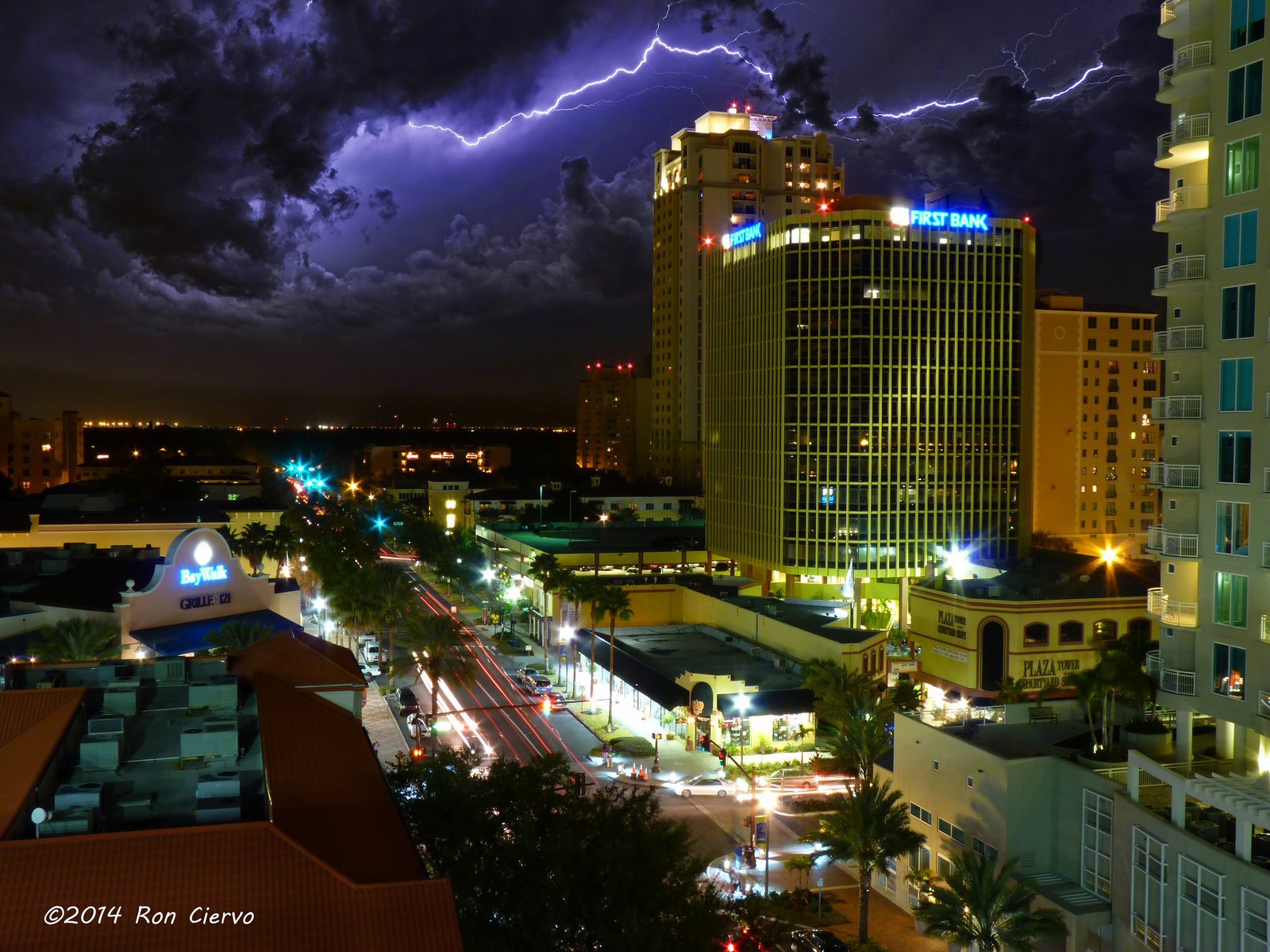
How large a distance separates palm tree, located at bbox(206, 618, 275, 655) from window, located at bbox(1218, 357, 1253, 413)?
40640mm

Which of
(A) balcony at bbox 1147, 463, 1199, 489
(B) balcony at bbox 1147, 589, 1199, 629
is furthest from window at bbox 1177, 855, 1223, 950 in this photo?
(A) balcony at bbox 1147, 463, 1199, 489

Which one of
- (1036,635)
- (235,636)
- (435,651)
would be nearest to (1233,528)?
(1036,635)

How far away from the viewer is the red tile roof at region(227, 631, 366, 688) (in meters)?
36.1

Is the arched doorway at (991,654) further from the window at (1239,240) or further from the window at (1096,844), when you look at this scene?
the window at (1239,240)

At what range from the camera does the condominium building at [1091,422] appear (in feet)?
405

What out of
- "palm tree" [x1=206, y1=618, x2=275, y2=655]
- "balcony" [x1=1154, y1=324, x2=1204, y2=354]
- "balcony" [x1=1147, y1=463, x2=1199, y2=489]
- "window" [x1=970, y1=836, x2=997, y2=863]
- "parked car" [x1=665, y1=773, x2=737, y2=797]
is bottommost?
"parked car" [x1=665, y1=773, x2=737, y2=797]

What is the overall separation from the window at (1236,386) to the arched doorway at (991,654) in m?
37.3

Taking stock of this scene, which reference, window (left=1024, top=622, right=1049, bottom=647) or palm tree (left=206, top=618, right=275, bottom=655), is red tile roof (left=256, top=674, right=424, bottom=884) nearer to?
palm tree (left=206, top=618, right=275, bottom=655)

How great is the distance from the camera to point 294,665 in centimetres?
3672

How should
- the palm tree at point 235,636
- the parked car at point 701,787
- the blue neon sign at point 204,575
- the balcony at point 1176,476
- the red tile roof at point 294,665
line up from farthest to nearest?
the blue neon sign at point 204,575
the palm tree at point 235,636
the parked car at point 701,787
the red tile roof at point 294,665
the balcony at point 1176,476

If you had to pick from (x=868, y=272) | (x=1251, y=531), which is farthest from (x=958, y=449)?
(x=1251, y=531)

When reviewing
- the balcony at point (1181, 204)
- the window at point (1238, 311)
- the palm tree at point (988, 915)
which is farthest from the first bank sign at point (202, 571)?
the window at point (1238, 311)

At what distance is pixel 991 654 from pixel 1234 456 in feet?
125

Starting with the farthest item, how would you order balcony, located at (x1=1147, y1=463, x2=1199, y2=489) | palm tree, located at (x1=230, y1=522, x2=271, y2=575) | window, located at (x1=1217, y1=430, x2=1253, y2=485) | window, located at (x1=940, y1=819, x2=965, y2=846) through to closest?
palm tree, located at (x1=230, y1=522, x2=271, y2=575)
window, located at (x1=940, y1=819, x2=965, y2=846)
balcony, located at (x1=1147, y1=463, x2=1199, y2=489)
window, located at (x1=1217, y1=430, x2=1253, y2=485)
